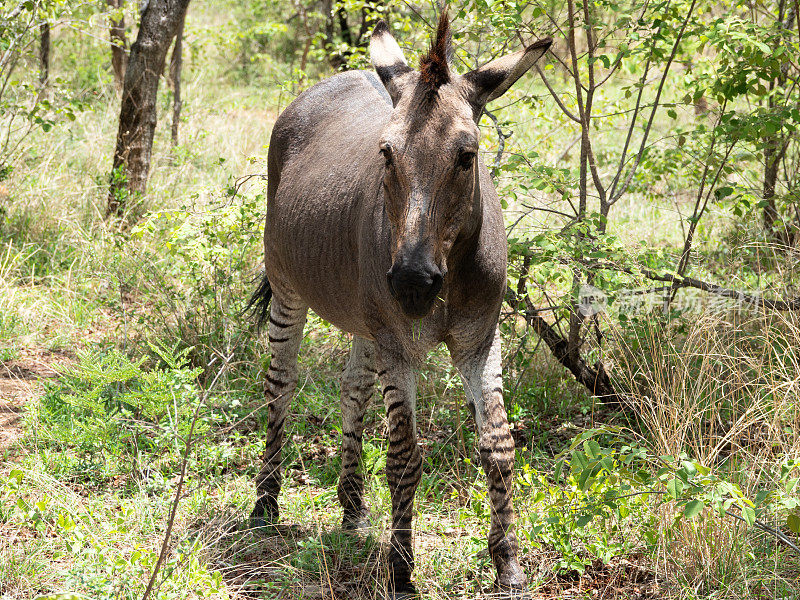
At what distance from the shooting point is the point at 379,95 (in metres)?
5.04

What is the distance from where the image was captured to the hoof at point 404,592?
150 inches

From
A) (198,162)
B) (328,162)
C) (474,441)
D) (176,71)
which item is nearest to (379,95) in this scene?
(328,162)

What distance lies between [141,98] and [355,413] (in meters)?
4.82

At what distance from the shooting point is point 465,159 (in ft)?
10.5

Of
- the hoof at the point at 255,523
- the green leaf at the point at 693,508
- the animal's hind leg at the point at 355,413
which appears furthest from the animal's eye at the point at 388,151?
the hoof at the point at 255,523

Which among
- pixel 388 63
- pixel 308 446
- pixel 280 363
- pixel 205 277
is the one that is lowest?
pixel 308 446

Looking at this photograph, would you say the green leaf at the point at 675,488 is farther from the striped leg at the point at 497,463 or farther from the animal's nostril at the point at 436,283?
the animal's nostril at the point at 436,283

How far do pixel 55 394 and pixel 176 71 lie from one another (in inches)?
254

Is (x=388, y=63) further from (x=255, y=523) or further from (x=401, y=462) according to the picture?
(x=255, y=523)

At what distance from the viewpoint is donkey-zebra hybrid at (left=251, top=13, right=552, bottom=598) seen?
3170 millimetres

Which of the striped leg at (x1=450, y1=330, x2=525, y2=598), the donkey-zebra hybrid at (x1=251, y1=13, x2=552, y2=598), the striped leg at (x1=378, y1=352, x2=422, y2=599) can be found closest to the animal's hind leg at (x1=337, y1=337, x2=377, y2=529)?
the donkey-zebra hybrid at (x1=251, y1=13, x2=552, y2=598)

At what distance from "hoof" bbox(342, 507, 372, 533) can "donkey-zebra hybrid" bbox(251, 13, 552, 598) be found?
0.01 meters

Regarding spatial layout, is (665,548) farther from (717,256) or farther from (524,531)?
(717,256)

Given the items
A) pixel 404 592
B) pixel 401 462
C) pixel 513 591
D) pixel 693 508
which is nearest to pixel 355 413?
pixel 401 462
